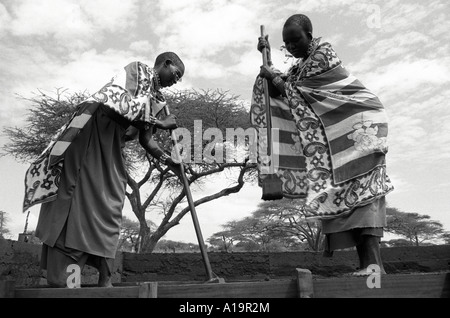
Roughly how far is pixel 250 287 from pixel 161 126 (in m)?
1.83

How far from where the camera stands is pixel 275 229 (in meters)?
28.3

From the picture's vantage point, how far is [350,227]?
3160 millimetres

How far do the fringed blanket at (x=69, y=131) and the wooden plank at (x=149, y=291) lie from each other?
123 centimetres

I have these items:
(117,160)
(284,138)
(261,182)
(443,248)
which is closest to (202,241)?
(261,182)

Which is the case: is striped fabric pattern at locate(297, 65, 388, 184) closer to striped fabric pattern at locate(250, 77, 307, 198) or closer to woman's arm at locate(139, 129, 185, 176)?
→ striped fabric pattern at locate(250, 77, 307, 198)

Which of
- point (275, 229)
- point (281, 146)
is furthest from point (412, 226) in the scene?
point (281, 146)

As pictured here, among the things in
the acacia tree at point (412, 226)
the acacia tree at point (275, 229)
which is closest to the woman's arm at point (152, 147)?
the acacia tree at point (275, 229)

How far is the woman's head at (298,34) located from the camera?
3.69m

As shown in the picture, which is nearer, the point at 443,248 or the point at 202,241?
the point at 202,241

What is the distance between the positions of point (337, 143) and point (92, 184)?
1865mm

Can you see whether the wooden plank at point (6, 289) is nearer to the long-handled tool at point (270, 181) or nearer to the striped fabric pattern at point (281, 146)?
the long-handled tool at point (270, 181)

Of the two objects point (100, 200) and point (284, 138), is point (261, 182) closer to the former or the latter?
point (284, 138)

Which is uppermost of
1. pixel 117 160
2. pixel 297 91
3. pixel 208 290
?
pixel 297 91

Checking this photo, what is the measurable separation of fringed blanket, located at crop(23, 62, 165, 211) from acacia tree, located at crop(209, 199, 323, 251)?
20.9m
